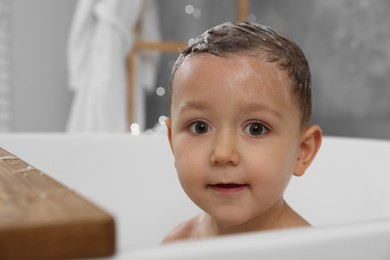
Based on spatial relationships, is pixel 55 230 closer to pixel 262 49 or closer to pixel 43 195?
pixel 43 195

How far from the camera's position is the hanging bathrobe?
2.50m

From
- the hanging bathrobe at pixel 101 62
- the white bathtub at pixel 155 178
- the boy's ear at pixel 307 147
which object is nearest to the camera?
the boy's ear at pixel 307 147

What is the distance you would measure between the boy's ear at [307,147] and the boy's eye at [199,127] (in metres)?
0.17

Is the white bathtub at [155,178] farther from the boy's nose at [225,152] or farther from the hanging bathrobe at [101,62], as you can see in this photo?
the hanging bathrobe at [101,62]

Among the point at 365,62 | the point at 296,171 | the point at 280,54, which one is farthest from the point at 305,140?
the point at 365,62

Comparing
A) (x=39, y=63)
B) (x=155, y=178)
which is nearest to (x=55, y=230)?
(x=155, y=178)

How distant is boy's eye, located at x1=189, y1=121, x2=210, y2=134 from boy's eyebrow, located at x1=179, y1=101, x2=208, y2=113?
0.02 m

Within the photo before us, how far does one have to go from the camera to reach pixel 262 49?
71 cm

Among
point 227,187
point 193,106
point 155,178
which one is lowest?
point 155,178

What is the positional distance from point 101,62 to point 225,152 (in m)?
1.95

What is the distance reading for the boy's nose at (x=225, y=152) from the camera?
2.18 ft

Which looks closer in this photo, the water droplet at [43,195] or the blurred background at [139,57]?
the water droplet at [43,195]

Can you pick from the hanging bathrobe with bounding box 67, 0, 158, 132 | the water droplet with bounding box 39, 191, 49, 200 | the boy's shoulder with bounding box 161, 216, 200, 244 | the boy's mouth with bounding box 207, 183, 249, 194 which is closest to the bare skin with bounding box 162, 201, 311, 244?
the boy's shoulder with bounding box 161, 216, 200, 244

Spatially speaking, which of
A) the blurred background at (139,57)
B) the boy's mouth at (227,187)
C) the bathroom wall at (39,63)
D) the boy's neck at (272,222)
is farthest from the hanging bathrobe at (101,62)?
the boy's mouth at (227,187)
